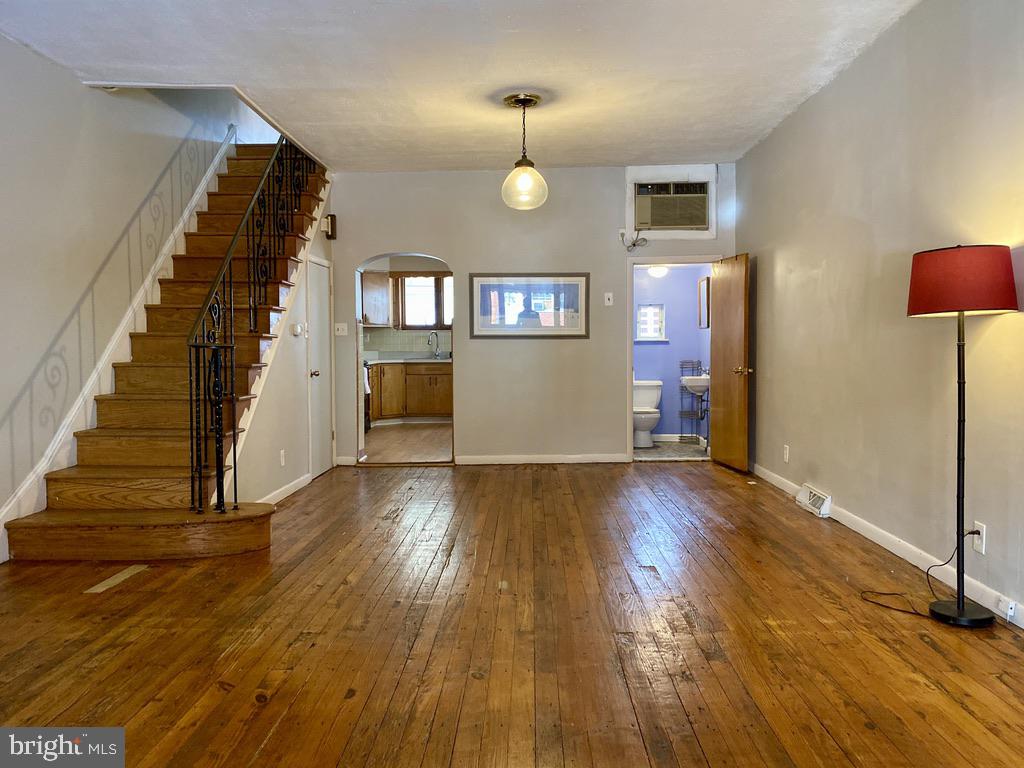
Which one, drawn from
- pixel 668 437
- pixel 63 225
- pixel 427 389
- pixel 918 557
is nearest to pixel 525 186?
pixel 63 225

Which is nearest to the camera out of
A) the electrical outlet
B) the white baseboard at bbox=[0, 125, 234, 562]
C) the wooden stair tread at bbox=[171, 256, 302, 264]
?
the electrical outlet

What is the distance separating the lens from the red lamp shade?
2.34m

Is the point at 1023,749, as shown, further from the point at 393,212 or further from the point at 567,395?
the point at 393,212

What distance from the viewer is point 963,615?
8.09 ft

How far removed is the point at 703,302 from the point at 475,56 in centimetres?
442

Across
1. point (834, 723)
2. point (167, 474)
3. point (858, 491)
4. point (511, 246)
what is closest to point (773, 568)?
point (858, 491)

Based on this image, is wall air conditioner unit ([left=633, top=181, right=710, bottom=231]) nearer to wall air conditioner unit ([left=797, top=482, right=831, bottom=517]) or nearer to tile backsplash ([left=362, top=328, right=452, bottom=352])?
wall air conditioner unit ([left=797, top=482, right=831, bottom=517])

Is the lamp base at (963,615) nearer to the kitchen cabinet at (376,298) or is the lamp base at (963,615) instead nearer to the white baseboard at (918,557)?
the white baseboard at (918,557)

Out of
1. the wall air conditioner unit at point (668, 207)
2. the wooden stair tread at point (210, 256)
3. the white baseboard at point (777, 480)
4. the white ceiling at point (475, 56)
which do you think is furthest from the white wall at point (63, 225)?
the white baseboard at point (777, 480)

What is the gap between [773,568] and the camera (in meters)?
3.13

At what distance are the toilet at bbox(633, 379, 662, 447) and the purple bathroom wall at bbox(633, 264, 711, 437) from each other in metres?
0.27

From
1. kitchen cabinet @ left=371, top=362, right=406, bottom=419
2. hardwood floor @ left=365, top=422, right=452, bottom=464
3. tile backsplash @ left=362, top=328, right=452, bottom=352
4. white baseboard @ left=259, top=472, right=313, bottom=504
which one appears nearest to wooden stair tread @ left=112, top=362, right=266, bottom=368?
white baseboard @ left=259, top=472, right=313, bottom=504

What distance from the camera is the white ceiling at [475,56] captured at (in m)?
3.05

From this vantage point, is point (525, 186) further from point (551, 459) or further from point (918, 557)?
point (918, 557)
